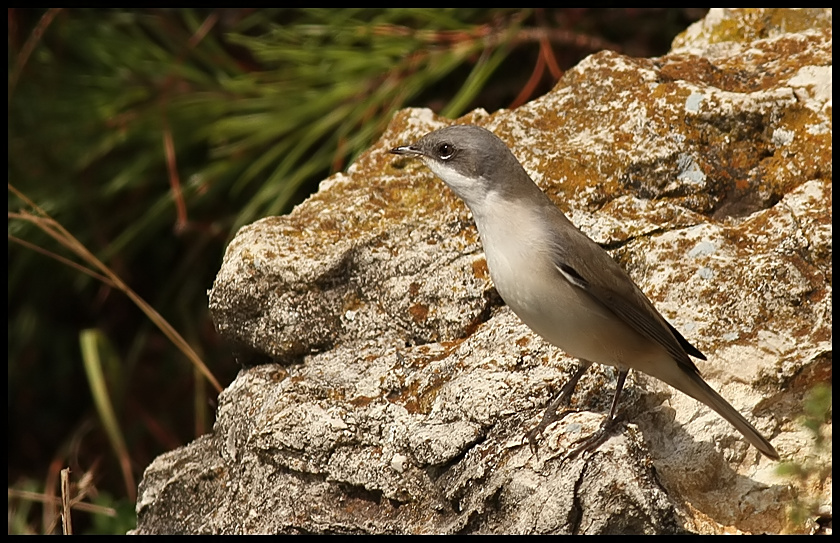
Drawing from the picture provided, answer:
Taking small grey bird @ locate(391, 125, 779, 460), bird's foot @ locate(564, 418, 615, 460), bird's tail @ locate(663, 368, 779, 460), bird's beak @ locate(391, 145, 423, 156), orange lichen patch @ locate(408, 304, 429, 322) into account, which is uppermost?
bird's beak @ locate(391, 145, 423, 156)

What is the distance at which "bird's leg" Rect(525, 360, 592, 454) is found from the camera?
3.40m

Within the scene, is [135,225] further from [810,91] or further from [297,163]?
[810,91]

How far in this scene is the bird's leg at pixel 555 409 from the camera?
3402 mm

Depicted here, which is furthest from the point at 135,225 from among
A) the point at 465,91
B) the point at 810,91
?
the point at 810,91

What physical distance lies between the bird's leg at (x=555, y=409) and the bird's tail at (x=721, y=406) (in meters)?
0.35

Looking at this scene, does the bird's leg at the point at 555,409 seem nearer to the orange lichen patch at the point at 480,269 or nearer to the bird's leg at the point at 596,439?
the bird's leg at the point at 596,439

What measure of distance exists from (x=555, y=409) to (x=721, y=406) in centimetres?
58

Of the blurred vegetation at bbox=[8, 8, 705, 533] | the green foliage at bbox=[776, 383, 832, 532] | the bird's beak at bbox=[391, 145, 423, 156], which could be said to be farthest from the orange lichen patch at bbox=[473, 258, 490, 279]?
the blurred vegetation at bbox=[8, 8, 705, 533]

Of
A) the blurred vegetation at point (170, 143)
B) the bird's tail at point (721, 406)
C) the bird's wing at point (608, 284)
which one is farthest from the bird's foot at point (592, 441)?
the blurred vegetation at point (170, 143)

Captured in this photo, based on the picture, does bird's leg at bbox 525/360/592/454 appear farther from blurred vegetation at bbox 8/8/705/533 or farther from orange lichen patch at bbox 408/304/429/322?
blurred vegetation at bbox 8/8/705/533

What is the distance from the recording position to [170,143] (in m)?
5.71

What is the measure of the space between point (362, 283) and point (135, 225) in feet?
8.41

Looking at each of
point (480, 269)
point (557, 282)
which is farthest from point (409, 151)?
point (557, 282)

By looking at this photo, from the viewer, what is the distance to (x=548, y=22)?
5.80m
